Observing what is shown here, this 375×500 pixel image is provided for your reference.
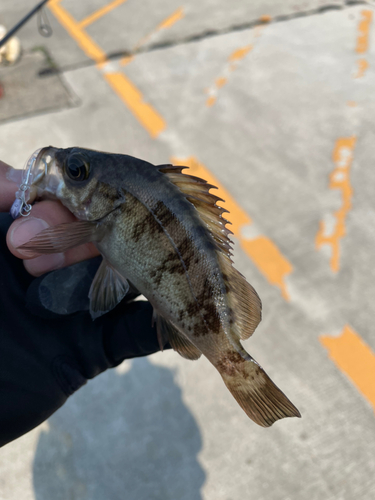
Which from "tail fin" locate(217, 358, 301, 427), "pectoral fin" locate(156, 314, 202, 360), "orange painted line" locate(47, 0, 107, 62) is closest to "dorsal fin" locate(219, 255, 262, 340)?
"tail fin" locate(217, 358, 301, 427)

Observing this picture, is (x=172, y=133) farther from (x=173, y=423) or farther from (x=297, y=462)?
(x=297, y=462)

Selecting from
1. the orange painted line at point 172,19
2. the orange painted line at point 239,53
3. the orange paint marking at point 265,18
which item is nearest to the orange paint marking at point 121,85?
the orange painted line at point 172,19

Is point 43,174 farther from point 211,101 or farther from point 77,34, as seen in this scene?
point 77,34

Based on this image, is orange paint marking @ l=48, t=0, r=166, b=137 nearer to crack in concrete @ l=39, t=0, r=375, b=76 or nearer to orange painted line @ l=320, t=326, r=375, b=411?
crack in concrete @ l=39, t=0, r=375, b=76

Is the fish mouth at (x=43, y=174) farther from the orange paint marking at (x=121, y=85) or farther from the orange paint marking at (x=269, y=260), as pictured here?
the orange paint marking at (x=121, y=85)

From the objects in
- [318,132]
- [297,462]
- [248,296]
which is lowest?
[297,462]

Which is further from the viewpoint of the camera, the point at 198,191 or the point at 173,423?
the point at 173,423

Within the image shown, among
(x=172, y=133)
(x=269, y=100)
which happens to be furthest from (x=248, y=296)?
(x=269, y=100)
